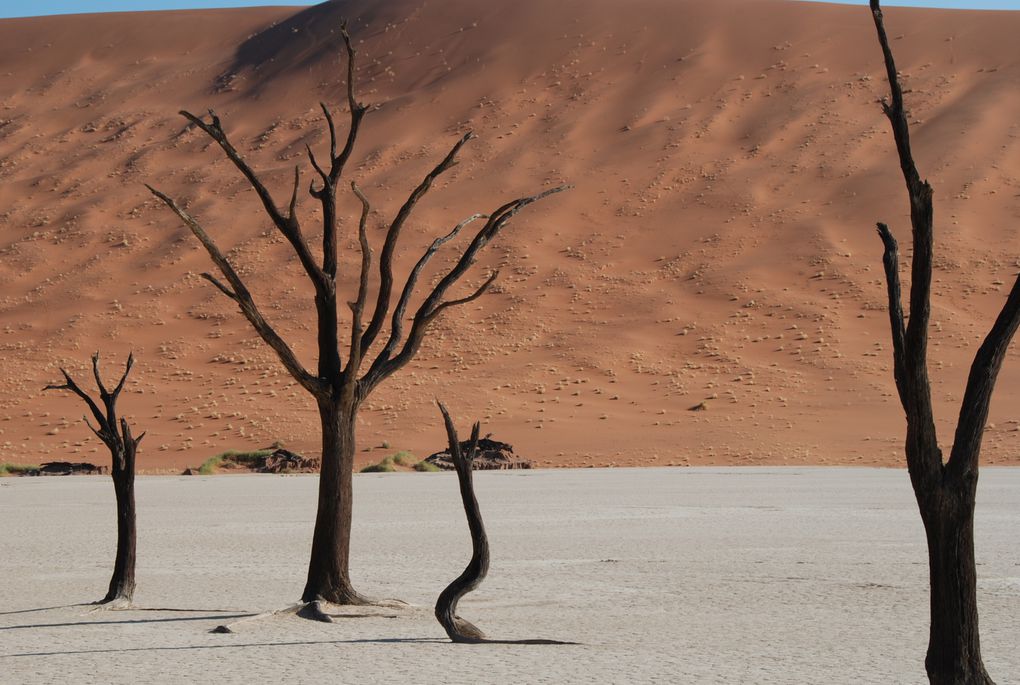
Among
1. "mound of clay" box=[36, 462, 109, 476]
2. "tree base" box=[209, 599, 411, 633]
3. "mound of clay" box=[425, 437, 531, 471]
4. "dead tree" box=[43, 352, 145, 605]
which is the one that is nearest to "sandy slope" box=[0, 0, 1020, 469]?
"mound of clay" box=[425, 437, 531, 471]

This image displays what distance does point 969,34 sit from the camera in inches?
3201

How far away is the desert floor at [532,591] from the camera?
7539mm

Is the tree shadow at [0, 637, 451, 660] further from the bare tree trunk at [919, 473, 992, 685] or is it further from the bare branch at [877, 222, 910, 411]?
the bare branch at [877, 222, 910, 411]

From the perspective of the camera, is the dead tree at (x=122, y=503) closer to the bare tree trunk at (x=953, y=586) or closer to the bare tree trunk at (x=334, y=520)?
the bare tree trunk at (x=334, y=520)

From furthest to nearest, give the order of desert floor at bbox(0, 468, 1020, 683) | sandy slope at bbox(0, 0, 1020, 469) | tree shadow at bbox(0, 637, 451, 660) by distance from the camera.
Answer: sandy slope at bbox(0, 0, 1020, 469), tree shadow at bbox(0, 637, 451, 660), desert floor at bbox(0, 468, 1020, 683)

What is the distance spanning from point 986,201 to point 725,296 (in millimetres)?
14056

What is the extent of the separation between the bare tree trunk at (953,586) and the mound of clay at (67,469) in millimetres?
30310

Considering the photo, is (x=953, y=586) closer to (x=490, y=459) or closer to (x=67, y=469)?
(x=490, y=459)

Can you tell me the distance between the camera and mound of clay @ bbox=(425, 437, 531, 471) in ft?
112

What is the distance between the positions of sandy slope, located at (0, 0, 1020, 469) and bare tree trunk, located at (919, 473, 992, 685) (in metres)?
33.0

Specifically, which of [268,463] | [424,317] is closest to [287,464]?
[268,463]

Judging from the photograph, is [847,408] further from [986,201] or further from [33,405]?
[33,405]

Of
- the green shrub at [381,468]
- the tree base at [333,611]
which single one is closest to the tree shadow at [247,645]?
the tree base at [333,611]

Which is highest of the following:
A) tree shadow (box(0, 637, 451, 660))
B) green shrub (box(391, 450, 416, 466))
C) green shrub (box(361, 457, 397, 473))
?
green shrub (box(391, 450, 416, 466))
